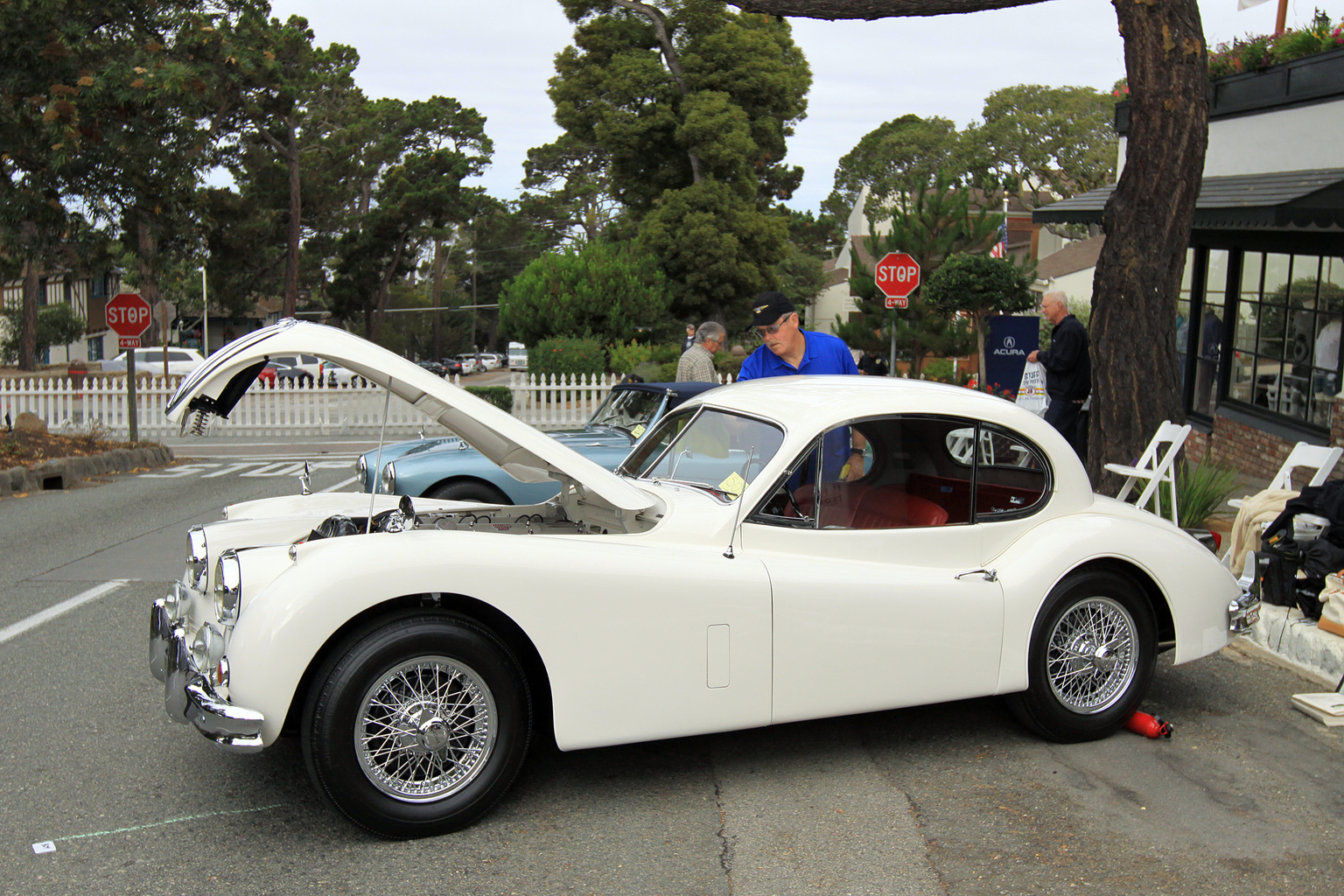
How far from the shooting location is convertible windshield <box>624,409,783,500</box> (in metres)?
4.37

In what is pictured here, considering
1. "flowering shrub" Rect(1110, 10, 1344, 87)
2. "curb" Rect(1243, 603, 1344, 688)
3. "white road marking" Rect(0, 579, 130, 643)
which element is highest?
"flowering shrub" Rect(1110, 10, 1344, 87)

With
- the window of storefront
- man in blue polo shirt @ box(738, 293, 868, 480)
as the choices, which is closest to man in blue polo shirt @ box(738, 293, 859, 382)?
man in blue polo shirt @ box(738, 293, 868, 480)

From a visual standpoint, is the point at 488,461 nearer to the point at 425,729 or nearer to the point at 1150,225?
the point at 425,729

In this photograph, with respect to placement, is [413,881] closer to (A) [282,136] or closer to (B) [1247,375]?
(B) [1247,375]

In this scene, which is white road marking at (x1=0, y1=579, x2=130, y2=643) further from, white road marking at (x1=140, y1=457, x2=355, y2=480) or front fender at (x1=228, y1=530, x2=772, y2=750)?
white road marking at (x1=140, y1=457, x2=355, y2=480)

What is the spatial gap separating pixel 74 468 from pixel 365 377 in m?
A: 12.4

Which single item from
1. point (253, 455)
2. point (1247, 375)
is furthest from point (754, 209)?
point (1247, 375)

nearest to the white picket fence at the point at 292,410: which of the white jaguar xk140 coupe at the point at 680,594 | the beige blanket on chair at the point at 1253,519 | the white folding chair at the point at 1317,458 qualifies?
the beige blanket on chair at the point at 1253,519

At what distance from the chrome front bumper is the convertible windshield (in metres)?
1.97

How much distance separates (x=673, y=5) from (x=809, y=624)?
106 ft

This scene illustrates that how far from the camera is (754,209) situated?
1303 inches

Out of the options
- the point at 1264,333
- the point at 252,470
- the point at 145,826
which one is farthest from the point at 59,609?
the point at 1264,333

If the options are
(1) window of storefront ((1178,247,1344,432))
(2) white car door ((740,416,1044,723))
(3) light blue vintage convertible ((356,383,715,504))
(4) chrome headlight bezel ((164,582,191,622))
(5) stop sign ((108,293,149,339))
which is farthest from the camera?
(5) stop sign ((108,293,149,339))

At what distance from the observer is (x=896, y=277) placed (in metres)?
21.1
